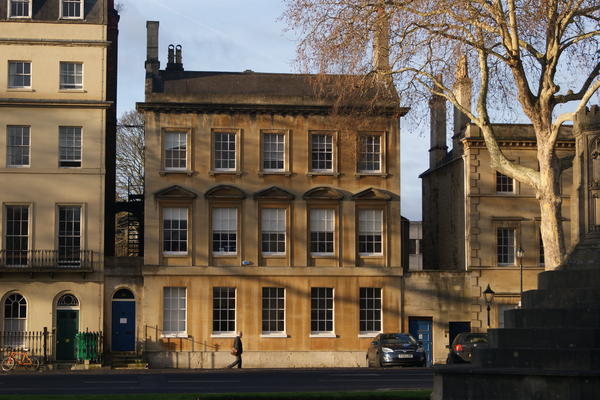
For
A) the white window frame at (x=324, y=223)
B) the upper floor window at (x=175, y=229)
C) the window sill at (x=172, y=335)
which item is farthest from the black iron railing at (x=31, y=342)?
the white window frame at (x=324, y=223)

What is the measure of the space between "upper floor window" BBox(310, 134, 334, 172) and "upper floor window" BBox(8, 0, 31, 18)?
13683 mm

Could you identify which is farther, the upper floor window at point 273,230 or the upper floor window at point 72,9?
the upper floor window at point 72,9

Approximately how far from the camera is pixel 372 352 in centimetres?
4359

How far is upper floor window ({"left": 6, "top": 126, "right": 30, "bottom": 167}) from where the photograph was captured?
4806cm

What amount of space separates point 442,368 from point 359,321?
28920 millimetres

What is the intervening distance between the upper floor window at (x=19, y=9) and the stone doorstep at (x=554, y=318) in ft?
111

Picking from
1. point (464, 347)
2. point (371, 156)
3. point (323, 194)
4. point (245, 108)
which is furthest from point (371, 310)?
point (464, 347)

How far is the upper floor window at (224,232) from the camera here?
48.6m

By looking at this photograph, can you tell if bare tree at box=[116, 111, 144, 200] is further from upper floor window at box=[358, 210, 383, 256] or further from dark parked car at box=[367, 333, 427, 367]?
dark parked car at box=[367, 333, 427, 367]

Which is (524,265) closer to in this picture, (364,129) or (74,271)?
(364,129)

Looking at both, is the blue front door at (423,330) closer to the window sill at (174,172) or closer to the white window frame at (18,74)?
the window sill at (174,172)

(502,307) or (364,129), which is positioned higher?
(364,129)

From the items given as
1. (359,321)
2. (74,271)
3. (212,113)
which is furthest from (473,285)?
(74,271)

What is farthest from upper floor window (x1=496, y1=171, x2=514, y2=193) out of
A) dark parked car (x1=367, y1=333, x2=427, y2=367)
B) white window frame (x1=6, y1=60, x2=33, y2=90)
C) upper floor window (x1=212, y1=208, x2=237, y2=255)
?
white window frame (x1=6, y1=60, x2=33, y2=90)
